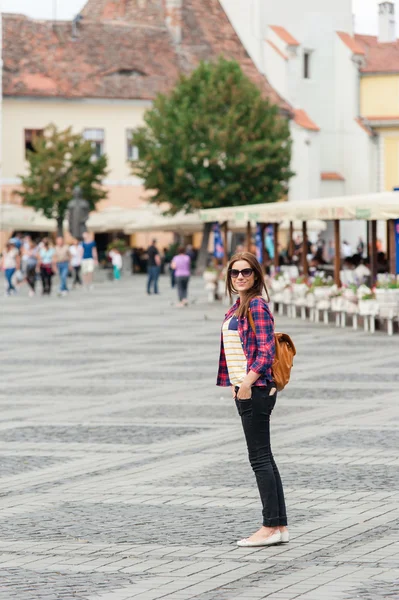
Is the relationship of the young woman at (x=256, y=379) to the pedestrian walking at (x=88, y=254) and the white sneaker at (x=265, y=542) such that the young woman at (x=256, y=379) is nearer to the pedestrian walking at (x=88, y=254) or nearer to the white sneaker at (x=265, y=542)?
the white sneaker at (x=265, y=542)

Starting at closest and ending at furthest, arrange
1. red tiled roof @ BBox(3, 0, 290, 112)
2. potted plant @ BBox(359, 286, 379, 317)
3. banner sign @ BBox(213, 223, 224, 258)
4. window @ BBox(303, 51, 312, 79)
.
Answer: potted plant @ BBox(359, 286, 379, 317) < banner sign @ BBox(213, 223, 224, 258) < red tiled roof @ BBox(3, 0, 290, 112) < window @ BBox(303, 51, 312, 79)

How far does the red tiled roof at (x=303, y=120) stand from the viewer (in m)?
77.1

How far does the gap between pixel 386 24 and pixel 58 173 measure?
29.8 meters

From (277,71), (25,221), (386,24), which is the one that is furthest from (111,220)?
(386,24)

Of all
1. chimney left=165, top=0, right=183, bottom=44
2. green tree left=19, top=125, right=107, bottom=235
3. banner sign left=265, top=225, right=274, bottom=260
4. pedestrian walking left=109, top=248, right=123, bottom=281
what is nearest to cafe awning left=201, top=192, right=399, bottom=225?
banner sign left=265, top=225, right=274, bottom=260

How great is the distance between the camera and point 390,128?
80875mm

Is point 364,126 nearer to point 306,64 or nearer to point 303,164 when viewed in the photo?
point 306,64

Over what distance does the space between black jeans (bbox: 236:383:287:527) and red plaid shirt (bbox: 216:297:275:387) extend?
0.34 ft

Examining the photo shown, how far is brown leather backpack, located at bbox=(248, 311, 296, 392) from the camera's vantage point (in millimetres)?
8266

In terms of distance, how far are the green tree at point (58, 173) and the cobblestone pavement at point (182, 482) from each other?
4256cm

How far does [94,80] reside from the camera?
72.8m

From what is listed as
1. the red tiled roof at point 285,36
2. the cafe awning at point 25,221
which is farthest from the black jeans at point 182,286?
the red tiled roof at point 285,36

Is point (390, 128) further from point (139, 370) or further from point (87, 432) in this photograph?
point (87, 432)

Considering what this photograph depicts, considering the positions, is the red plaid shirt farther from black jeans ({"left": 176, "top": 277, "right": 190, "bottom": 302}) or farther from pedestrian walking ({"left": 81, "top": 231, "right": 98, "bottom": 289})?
pedestrian walking ({"left": 81, "top": 231, "right": 98, "bottom": 289})
